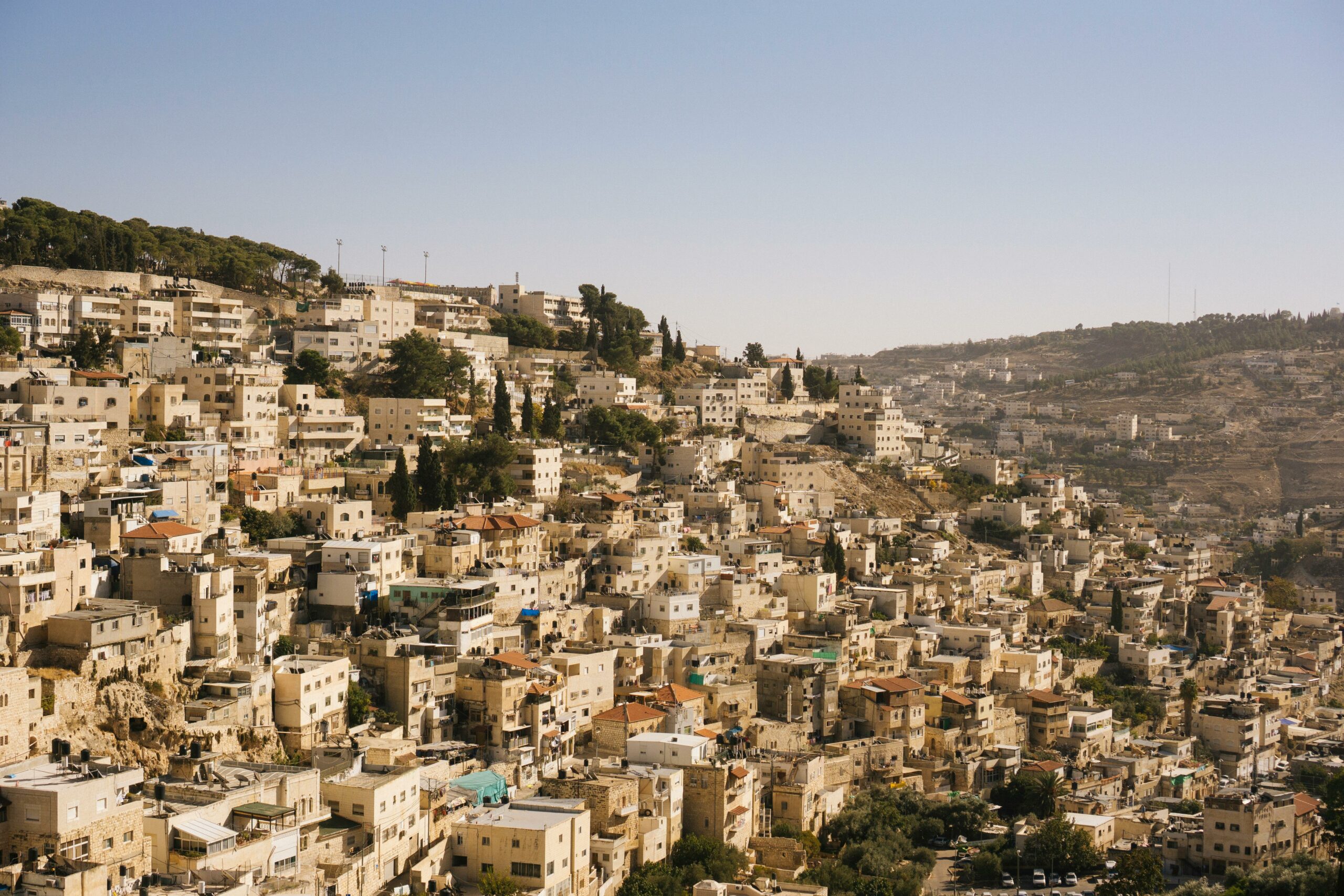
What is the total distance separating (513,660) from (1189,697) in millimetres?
22417

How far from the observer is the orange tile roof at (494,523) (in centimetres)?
3167

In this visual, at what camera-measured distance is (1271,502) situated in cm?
9188

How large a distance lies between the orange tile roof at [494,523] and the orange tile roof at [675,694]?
5229 millimetres

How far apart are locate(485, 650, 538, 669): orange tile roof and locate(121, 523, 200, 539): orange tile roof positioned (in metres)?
5.74

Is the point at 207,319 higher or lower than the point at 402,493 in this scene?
higher

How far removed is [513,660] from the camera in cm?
2688

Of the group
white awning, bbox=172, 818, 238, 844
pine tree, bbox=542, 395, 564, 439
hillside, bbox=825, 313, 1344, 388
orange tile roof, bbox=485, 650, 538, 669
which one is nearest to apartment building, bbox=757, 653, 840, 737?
orange tile roof, bbox=485, 650, 538, 669

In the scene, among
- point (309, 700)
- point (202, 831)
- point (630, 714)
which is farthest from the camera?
point (630, 714)

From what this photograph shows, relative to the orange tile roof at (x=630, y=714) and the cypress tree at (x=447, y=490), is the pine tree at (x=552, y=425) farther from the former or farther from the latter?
the orange tile roof at (x=630, y=714)

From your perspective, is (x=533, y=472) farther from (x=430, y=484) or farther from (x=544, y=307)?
(x=544, y=307)

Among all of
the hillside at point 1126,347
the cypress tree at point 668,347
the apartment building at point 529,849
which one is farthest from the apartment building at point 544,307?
the hillside at point 1126,347

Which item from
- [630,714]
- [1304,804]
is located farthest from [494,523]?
[1304,804]

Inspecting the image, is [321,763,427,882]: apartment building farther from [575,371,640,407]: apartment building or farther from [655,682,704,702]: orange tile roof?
[575,371,640,407]: apartment building

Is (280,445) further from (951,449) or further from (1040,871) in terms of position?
(951,449)
